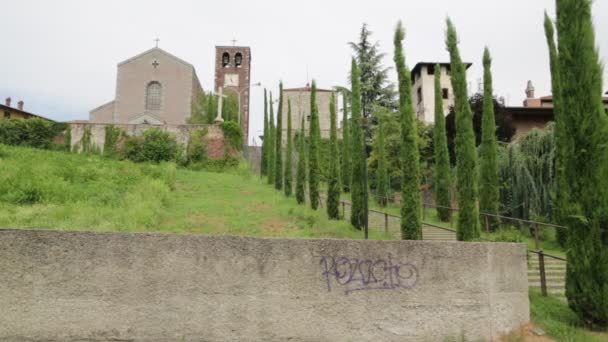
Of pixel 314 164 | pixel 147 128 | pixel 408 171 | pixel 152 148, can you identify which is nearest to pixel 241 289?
pixel 408 171

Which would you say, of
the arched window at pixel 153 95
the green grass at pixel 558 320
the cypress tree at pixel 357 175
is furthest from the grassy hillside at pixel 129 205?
the arched window at pixel 153 95

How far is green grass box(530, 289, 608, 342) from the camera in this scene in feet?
16.1

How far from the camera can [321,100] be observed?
4341 cm

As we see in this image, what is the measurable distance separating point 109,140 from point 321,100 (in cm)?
2435

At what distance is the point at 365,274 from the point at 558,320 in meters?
3.57

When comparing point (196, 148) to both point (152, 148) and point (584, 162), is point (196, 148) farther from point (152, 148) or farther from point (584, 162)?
point (584, 162)

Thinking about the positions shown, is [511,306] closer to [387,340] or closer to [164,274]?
[387,340]

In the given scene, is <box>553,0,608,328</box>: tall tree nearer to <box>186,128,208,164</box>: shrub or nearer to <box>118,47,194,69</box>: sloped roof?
<box>186,128,208,164</box>: shrub

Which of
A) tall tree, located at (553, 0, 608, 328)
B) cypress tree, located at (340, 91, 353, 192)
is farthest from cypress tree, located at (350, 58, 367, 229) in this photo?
tall tree, located at (553, 0, 608, 328)

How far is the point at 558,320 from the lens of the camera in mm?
5617

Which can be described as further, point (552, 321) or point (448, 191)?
point (448, 191)

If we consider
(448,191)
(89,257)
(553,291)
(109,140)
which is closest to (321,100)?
(109,140)

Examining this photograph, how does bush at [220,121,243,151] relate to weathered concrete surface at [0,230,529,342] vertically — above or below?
above

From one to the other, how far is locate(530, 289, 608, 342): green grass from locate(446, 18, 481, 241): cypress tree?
3095 millimetres
